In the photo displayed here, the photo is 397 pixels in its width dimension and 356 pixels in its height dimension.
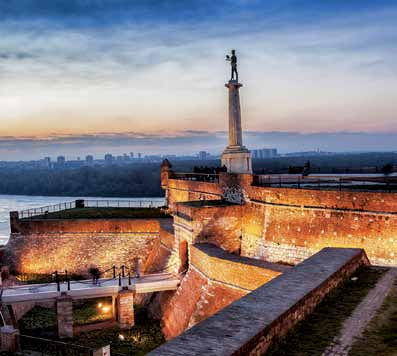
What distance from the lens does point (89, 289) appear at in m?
16.5

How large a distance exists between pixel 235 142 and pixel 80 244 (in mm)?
9978

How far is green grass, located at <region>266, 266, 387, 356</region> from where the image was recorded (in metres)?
6.41

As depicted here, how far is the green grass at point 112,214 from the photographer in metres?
26.0

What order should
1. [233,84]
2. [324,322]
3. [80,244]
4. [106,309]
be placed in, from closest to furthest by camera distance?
1. [324,322]
2. [106,309]
3. [233,84]
4. [80,244]

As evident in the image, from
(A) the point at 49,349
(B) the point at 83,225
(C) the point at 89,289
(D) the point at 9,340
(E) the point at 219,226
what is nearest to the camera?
(D) the point at 9,340

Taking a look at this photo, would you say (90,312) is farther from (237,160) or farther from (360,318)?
(360,318)

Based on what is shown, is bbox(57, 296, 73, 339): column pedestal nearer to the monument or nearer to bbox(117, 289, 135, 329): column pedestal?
bbox(117, 289, 135, 329): column pedestal

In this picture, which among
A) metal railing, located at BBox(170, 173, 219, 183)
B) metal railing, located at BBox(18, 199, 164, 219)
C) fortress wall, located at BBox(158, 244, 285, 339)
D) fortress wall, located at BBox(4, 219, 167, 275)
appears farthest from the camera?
metal railing, located at BBox(18, 199, 164, 219)

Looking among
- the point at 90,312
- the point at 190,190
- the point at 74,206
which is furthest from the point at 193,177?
the point at 74,206

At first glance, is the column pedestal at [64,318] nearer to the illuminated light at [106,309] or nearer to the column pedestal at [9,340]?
the column pedestal at [9,340]

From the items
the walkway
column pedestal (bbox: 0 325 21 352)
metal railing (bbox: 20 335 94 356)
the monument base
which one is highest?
the monument base

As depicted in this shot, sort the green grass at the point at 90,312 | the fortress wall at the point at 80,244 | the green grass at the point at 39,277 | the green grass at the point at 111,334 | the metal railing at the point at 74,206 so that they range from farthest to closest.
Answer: the metal railing at the point at 74,206 → the fortress wall at the point at 80,244 → the green grass at the point at 39,277 → the green grass at the point at 90,312 → the green grass at the point at 111,334

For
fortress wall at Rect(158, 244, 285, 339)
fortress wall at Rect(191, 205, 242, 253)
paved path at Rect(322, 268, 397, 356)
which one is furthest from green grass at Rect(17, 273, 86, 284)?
paved path at Rect(322, 268, 397, 356)

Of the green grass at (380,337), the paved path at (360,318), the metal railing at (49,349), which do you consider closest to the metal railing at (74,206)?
the metal railing at (49,349)
